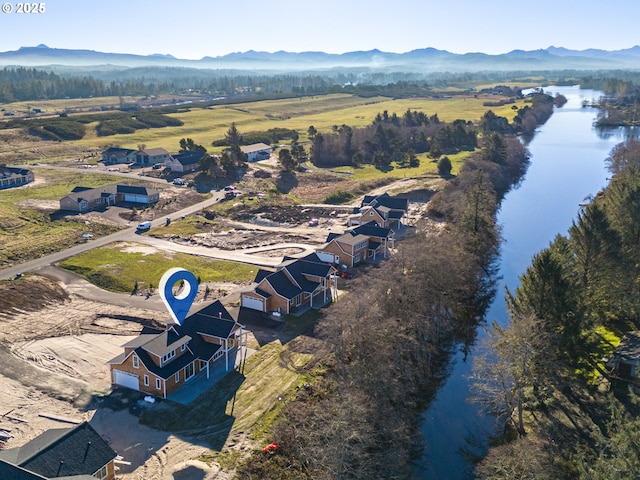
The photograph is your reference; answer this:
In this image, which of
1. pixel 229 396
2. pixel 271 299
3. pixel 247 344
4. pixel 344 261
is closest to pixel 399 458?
pixel 229 396

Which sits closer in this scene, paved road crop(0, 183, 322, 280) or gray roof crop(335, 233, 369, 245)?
paved road crop(0, 183, 322, 280)

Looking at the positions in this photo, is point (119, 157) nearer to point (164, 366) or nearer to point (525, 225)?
point (525, 225)

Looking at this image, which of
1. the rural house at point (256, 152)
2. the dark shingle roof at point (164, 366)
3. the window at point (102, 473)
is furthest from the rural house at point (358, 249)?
the rural house at point (256, 152)

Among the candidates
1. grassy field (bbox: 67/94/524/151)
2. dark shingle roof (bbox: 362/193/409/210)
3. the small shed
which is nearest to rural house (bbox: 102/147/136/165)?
grassy field (bbox: 67/94/524/151)

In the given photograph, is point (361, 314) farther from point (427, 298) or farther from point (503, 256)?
point (503, 256)

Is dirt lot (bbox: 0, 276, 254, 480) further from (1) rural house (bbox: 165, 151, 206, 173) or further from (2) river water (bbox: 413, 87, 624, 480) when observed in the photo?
(1) rural house (bbox: 165, 151, 206, 173)

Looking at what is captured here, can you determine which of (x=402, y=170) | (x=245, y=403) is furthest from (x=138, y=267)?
(x=402, y=170)

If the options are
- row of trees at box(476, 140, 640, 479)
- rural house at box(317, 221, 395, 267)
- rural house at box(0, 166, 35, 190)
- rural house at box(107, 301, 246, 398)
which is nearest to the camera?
row of trees at box(476, 140, 640, 479)
